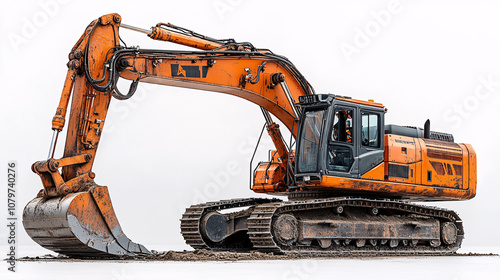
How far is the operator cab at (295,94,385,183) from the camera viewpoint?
15344mm

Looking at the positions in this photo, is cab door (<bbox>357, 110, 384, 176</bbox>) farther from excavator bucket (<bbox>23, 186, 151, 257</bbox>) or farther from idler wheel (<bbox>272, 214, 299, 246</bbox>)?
excavator bucket (<bbox>23, 186, 151, 257</bbox>)

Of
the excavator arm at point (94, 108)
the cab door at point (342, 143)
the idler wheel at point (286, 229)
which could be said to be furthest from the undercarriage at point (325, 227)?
the excavator arm at point (94, 108)

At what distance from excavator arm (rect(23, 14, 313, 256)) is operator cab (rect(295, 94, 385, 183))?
186cm

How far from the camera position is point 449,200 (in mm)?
17875

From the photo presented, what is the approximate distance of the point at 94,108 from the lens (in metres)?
13.7

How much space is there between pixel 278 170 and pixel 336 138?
199 centimetres

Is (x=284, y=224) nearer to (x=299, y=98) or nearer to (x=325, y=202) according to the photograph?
(x=325, y=202)

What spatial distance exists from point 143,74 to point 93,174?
214cm

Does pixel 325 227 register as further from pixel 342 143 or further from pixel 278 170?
pixel 278 170

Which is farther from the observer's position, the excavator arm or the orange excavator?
the orange excavator

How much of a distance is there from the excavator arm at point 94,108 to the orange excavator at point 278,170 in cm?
2

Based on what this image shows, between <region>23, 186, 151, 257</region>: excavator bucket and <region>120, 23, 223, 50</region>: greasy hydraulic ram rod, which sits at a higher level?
<region>120, 23, 223, 50</region>: greasy hydraulic ram rod

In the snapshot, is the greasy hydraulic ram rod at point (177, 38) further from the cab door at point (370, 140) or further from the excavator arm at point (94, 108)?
the cab door at point (370, 140)

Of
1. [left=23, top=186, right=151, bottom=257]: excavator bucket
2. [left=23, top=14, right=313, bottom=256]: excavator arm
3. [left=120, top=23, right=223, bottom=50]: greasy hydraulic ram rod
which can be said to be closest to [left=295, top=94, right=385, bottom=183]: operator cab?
[left=23, top=14, right=313, bottom=256]: excavator arm
